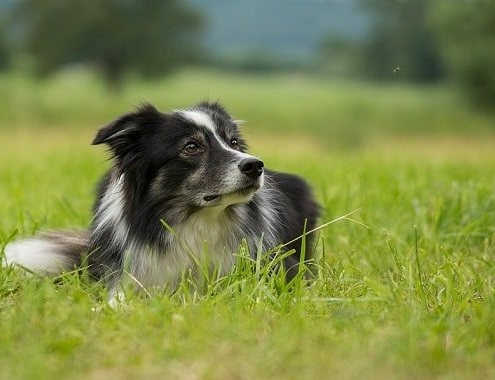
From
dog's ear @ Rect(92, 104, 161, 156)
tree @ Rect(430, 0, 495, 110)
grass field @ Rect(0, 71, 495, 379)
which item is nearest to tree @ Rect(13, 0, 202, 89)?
tree @ Rect(430, 0, 495, 110)

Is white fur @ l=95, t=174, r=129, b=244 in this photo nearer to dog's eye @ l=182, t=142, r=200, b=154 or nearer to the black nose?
dog's eye @ l=182, t=142, r=200, b=154

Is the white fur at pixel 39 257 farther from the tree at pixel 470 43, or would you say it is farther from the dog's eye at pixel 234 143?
the tree at pixel 470 43

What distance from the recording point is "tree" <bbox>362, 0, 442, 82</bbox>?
32.1 m

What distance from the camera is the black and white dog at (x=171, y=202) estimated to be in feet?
13.8

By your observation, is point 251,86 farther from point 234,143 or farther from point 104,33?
point 234,143

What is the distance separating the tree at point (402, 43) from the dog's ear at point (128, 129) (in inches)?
1074

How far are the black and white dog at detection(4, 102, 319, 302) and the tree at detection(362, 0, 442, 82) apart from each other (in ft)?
89.4

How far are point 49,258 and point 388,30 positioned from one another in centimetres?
3112

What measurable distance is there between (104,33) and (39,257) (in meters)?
24.2

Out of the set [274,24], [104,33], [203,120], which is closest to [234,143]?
[203,120]

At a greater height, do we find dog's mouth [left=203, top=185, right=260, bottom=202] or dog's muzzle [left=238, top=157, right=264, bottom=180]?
dog's muzzle [left=238, top=157, right=264, bottom=180]

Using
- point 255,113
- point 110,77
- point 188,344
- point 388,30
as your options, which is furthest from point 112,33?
point 188,344

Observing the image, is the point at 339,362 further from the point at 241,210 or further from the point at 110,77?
the point at 110,77

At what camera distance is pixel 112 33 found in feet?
91.1
